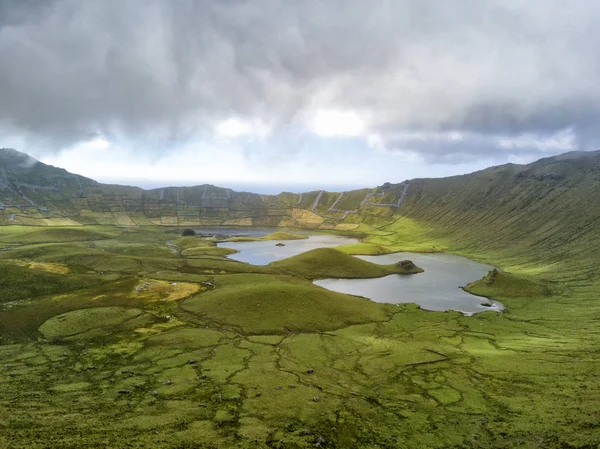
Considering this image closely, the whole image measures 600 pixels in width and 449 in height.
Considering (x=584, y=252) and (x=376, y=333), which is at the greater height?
(x=584, y=252)

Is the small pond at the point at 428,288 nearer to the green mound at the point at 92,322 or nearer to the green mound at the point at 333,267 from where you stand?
the green mound at the point at 333,267

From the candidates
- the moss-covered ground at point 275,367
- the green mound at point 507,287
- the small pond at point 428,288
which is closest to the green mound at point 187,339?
the moss-covered ground at point 275,367

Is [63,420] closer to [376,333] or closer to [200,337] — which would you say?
[200,337]

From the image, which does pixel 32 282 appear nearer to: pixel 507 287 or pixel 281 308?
pixel 281 308

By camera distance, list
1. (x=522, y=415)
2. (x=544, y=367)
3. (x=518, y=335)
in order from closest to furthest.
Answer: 1. (x=522, y=415)
2. (x=544, y=367)
3. (x=518, y=335)

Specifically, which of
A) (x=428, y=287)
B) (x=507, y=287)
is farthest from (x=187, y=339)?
(x=507, y=287)

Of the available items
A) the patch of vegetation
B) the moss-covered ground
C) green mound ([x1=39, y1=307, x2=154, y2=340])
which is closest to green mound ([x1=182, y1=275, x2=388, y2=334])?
the moss-covered ground

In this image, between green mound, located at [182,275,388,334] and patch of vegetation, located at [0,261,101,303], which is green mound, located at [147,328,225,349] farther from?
patch of vegetation, located at [0,261,101,303]

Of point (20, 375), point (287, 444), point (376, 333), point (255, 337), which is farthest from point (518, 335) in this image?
point (20, 375)
